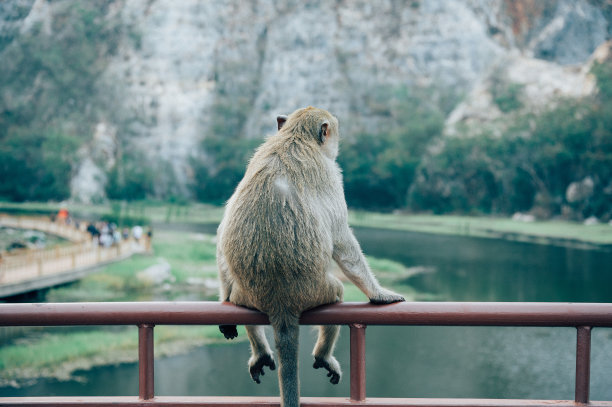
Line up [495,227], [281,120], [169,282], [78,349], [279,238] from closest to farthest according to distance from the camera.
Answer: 1. [279,238]
2. [281,120]
3. [78,349]
4. [169,282]
5. [495,227]

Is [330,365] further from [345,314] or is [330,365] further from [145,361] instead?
[145,361]

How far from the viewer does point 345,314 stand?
1584mm

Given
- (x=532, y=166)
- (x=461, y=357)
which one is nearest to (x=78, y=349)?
(x=461, y=357)

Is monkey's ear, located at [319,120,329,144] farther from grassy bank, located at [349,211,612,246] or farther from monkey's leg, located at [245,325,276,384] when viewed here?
grassy bank, located at [349,211,612,246]

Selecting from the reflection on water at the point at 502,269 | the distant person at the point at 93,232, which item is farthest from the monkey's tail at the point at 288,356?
the distant person at the point at 93,232

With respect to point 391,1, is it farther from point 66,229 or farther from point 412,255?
point 66,229

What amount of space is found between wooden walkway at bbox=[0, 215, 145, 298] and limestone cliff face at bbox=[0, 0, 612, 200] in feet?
9.97

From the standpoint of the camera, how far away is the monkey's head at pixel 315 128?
2057mm

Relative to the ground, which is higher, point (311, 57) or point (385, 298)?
point (311, 57)

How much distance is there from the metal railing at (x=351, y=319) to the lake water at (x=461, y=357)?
9289mm

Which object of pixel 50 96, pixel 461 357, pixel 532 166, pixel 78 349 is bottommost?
pixel 461 357

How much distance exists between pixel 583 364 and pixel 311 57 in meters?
25.1

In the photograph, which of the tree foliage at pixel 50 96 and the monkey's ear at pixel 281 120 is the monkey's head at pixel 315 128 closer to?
the monkey's ear at pixel 281 120

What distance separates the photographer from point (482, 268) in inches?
648
